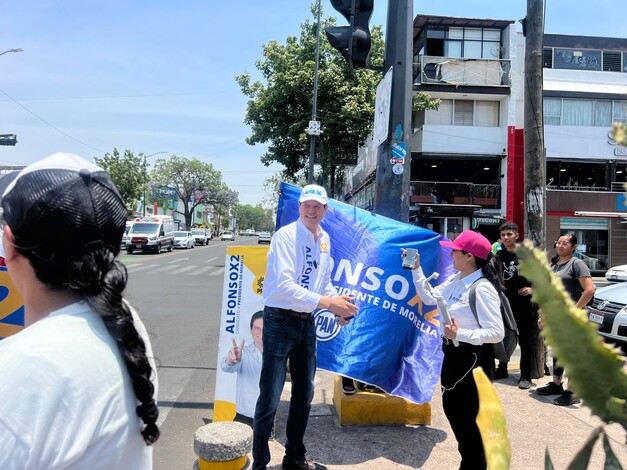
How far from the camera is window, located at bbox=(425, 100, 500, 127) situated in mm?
25000

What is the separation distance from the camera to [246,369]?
13.5ft

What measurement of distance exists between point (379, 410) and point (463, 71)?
23477 millimetres

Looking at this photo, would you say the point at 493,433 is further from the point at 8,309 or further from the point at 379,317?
the point at 8,309

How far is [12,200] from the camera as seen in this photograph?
102 centimetres

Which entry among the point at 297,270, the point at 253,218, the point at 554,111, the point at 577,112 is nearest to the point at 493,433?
the point at 297,270

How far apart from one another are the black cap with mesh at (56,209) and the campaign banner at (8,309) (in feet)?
9.42

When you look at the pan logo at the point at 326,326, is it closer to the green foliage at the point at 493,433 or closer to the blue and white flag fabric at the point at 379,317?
the blue and white flag fabric at the point at 379,317

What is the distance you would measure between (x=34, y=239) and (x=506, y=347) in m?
3.39

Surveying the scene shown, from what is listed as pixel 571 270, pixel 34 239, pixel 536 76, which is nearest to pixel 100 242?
pixel 34 239

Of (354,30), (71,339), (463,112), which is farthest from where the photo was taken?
(463,112)

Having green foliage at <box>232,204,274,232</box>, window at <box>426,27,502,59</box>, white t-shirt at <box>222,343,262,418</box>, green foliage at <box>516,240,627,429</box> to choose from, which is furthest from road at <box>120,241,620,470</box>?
green foliage at <box>232,204,274,232</box>

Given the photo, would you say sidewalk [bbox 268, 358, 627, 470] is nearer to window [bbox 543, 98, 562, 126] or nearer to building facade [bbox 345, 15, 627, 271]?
building facade [bbox 345, 15, 627, 271]

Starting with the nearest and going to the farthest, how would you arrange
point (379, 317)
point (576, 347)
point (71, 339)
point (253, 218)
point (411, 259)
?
1. point (576, 347)
2. point (71, 339)
3. point (411, 259)
4. point (379, 317)
5. point (253, 218)

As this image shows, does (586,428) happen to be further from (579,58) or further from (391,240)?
(579,58)
